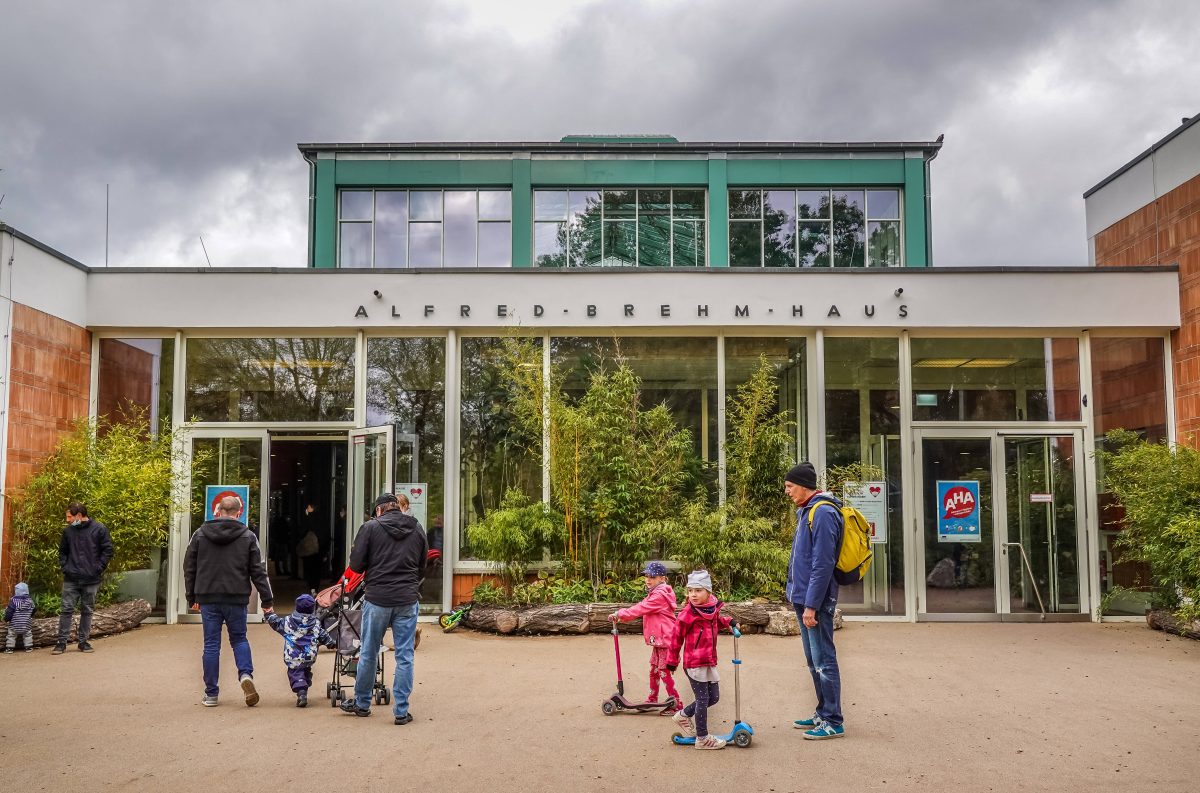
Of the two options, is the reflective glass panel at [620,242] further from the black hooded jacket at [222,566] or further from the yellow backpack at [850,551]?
the yellow backpack at [850,551]

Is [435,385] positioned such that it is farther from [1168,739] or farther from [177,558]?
Result: [1168,739]

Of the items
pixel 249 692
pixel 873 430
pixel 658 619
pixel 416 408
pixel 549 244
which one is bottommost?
pixel 249 692

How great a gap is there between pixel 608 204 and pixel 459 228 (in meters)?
3.24

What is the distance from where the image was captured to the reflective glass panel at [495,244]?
868 inches

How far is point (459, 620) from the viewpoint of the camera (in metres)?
11.2

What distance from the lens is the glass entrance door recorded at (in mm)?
11906

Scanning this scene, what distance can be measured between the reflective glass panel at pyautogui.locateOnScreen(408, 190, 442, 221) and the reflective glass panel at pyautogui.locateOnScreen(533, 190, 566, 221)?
6.86ft

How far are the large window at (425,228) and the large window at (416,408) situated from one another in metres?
9.71

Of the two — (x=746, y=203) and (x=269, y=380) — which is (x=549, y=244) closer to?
(x=746, y=203)

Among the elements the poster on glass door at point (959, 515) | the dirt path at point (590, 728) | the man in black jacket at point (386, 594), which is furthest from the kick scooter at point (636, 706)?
the poster on glass door at point (959, 515)

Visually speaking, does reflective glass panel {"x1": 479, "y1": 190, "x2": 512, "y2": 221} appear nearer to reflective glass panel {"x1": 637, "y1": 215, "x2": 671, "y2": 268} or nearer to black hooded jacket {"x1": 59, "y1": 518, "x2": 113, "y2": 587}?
reflective glass panel {"x1": 637, "y1": 215, "x2": 671, "y2": 268}

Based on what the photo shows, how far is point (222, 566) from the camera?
23.4ft

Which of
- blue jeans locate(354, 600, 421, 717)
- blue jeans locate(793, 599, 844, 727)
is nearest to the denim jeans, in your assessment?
blue jeans locate(354, 600, 421, 717)

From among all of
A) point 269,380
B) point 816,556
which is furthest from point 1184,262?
point 269,380
